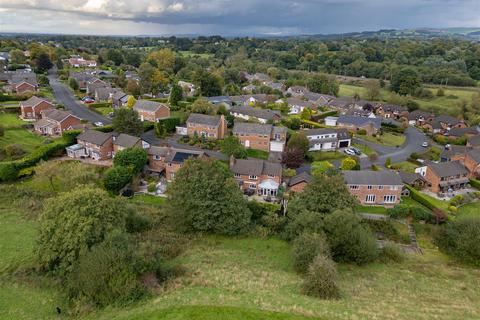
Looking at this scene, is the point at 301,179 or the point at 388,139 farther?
the point at 388,139

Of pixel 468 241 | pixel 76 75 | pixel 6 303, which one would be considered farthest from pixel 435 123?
pixel 76 75

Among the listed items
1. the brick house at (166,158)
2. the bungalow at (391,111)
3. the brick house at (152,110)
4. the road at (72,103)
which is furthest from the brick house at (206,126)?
the bungalow at (391,111)

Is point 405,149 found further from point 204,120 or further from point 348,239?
point 348,239

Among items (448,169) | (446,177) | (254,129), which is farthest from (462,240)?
(254,129)

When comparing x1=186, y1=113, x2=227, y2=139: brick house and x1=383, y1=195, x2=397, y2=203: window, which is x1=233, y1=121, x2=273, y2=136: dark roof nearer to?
x1=186, y1=113, x2=227, y2=139: brick house

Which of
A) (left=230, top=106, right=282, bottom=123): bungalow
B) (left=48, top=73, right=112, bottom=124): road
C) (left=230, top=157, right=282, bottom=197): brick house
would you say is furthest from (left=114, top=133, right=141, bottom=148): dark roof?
(left=230, top=106, right=282, bottom=123): bungalow

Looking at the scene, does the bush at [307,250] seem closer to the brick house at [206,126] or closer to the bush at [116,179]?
the bush at [116,179]

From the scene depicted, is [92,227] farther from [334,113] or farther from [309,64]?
[309,64]
